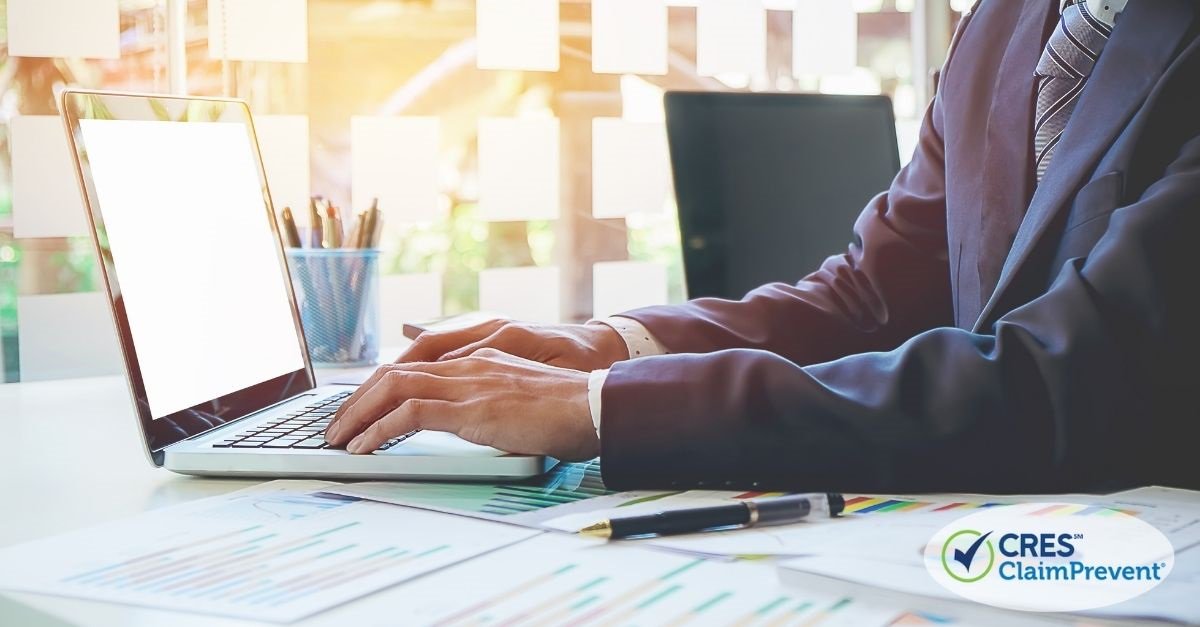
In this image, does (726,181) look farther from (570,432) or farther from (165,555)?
(165,555)

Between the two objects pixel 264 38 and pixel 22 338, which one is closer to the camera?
pixel 22 338

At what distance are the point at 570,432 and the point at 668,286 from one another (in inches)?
61.3

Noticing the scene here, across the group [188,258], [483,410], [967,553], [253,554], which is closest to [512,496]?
[483,410]

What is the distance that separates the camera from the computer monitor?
2.03 metres

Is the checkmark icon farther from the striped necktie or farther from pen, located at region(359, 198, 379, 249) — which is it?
pen, located at region(359, 198, 379, 249)

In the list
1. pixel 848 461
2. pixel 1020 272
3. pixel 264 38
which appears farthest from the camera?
pixel 264 38

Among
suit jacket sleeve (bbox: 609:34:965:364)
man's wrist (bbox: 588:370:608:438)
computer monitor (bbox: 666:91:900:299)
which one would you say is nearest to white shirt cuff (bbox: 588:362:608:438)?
man's wrist (bbox: 588:370:608:438)

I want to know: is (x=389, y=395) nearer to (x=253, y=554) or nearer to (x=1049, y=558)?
(x=253, y=554)

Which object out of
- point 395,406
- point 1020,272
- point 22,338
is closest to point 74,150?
point 395,406

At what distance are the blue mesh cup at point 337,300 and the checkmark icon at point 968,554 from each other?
1.04 metres

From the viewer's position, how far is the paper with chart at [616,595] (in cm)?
55

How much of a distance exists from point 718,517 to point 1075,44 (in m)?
0.72

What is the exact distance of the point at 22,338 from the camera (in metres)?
1.67

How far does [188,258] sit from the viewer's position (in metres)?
1.02
